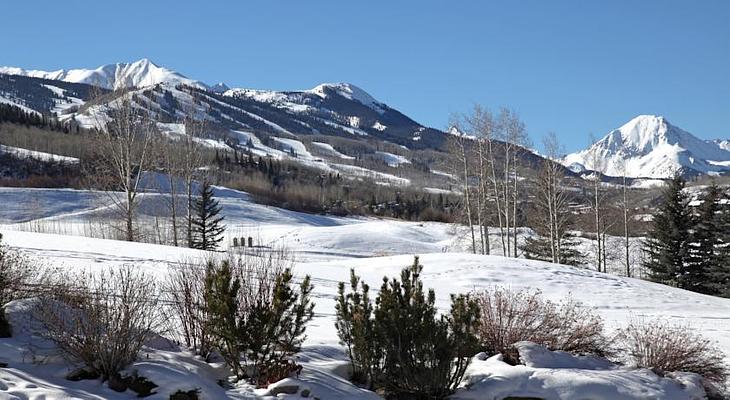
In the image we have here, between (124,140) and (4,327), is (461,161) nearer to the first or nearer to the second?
(124,140)

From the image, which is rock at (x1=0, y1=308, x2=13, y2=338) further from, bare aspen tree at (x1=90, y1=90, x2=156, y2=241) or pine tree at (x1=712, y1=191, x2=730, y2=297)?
pine tree at (x1=712, y1=191, x2=730, y2=297)

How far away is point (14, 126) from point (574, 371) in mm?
147306

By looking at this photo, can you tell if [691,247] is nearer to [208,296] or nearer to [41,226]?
[208,296]

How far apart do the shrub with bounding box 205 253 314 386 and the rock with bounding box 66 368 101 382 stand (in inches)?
57.3

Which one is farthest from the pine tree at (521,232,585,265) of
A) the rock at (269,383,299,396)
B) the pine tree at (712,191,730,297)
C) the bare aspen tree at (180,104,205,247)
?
the rock at (269,383,299,396)

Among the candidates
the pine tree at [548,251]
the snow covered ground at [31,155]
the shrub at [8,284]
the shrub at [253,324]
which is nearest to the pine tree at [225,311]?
the shrub at [253,324]

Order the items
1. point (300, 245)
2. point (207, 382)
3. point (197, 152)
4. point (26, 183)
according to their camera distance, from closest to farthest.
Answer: point (207, 382), point (197, 152), point (300, 245), point (26, 183)

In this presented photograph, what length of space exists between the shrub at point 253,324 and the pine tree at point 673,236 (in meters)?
32.6

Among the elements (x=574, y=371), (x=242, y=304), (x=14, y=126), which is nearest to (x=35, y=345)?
(x=242, y=304)

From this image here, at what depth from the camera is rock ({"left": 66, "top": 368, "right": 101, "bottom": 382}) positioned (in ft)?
23.1

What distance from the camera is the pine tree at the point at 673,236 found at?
113 ft

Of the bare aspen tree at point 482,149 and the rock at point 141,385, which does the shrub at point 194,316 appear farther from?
the bare aspen tree at point 482,149

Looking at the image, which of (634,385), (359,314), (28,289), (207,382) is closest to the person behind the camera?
(207,382)

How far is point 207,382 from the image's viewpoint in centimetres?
718
